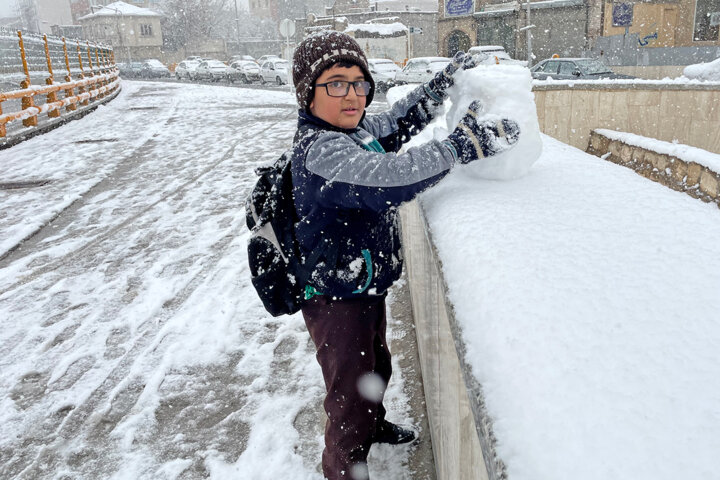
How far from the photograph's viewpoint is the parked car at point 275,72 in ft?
91.0

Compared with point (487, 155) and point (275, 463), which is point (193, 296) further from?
point (487, 155)

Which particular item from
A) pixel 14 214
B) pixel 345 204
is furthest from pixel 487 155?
pixel 14 214

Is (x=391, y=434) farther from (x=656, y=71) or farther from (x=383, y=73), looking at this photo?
(x=656, y=71)

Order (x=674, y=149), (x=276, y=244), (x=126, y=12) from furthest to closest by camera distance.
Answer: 1. (x=126, y=12)
2. (x=674, y=149)
3. (x=276, y=244)

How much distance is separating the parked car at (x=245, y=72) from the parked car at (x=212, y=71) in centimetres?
66

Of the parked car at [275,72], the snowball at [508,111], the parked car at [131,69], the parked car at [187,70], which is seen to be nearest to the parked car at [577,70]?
the snowball at [508,111]

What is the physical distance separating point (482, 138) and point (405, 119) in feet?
2.24

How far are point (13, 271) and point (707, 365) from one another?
4.72 meters

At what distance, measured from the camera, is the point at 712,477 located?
1.99ft

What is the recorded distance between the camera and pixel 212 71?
33.5 m

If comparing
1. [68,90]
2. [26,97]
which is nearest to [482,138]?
[26,97]

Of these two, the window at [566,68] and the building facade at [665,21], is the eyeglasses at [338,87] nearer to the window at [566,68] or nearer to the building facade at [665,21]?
the window at [566,68]

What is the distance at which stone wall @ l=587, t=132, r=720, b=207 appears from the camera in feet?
15.8

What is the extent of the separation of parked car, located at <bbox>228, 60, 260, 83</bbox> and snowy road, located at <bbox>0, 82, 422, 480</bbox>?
25.5 m
